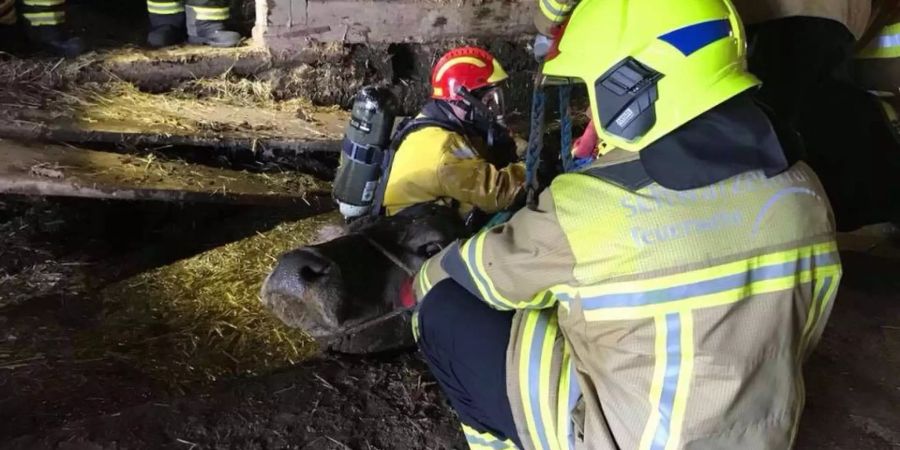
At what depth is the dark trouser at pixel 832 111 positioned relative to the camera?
11.6 ft

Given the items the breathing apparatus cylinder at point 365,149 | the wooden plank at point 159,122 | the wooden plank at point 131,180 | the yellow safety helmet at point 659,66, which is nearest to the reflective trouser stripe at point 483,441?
the yellow safety helmet at point 659,66

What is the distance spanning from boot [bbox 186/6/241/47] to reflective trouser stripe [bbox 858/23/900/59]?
4283 mm

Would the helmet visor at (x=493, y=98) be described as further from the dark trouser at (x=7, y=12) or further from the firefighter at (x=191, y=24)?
the dark trouser at (x=7, y=12)

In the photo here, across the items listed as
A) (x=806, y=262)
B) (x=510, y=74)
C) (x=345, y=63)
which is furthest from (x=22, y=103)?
(x=806, y=262)

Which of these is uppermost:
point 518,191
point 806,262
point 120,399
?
point 806,262

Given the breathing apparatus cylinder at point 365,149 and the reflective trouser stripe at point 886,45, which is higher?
the reflective trouser stripe at point 886,45

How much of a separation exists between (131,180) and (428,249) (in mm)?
1924

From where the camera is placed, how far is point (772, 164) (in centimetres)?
205

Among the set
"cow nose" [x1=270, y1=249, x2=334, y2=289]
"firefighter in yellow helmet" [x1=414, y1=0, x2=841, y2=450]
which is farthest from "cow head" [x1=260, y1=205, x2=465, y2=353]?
"firefighter in yellow helmet" [x1=414, y1=0, x2=841, y2=450]

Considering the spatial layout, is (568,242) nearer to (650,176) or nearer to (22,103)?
(650,176)

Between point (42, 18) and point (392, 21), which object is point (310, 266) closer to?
point (392, 21)

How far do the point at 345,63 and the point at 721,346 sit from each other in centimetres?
460

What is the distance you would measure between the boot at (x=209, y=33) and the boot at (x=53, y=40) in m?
0.79

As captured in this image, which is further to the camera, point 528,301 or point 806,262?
point 528,301
